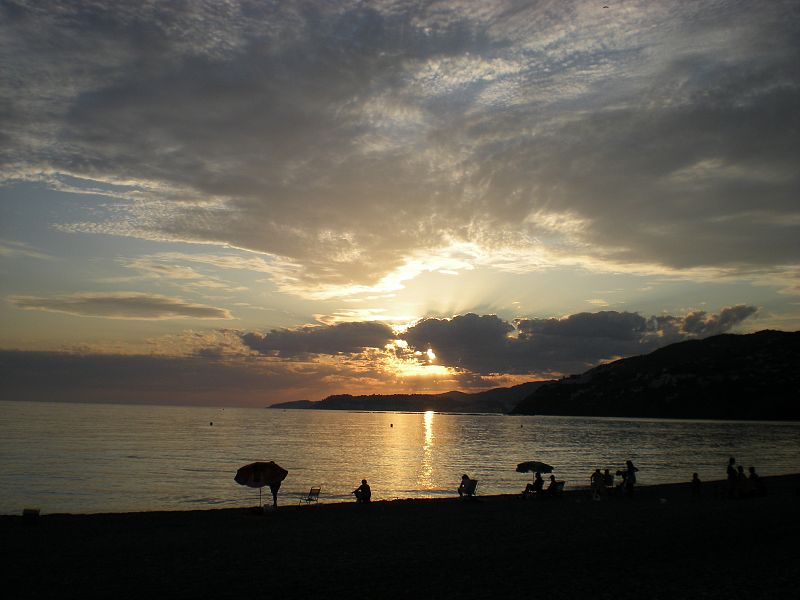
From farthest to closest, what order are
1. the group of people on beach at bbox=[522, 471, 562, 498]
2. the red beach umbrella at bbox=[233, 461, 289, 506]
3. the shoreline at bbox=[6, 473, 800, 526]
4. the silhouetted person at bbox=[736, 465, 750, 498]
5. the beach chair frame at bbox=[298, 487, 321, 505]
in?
the beach chair frame at bbox=[298, 487, 321, 505]
the group of people on beach at bbox=[522, 471, 562, 498]
the silhouetted person at bbox=[736, 465, 750, 498]
the shoreline at bbox=[6, 473, 800, 526]
the red beach umbrella at bbox=[233, 461, 289, 506]

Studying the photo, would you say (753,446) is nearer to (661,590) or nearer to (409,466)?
(409,466)

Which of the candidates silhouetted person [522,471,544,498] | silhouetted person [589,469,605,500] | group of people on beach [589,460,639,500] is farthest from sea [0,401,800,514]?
silhouetted person [589,469,605,500]

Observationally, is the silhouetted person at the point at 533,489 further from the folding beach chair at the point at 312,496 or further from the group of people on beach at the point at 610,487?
the folding beach chair at the point at 312,496

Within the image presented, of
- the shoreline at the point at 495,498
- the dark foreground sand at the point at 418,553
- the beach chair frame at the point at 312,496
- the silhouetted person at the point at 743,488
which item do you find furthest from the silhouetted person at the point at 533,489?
the beach chair frame at the point at 312,496

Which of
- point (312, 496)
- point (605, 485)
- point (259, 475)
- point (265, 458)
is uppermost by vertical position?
point (259, 475)

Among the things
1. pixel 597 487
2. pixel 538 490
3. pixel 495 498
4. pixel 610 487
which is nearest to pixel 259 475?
pixel 495 498

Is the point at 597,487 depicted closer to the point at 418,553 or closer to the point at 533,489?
the point at 533,489

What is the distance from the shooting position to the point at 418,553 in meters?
18.7

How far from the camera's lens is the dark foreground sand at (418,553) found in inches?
561

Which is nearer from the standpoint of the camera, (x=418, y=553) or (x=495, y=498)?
(x=418, y=553)

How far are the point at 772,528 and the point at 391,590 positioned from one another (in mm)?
16367

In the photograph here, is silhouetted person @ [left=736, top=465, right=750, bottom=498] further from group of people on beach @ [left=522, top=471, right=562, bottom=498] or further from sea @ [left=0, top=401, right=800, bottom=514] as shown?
sea @ [left=0, top=401, right=800, bottom=514]

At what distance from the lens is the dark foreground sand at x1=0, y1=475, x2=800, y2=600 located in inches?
561

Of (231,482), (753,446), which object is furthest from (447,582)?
(753,446)
